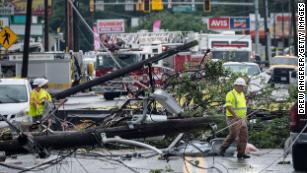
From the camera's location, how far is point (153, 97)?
35.9 feet

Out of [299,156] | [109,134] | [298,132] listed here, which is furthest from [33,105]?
[109,134]

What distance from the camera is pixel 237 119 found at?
17.6 m

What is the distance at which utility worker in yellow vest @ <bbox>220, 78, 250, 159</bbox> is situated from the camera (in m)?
17.6

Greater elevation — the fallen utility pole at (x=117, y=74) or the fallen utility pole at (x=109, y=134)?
the fallen utility pole at (x=117, y=74)

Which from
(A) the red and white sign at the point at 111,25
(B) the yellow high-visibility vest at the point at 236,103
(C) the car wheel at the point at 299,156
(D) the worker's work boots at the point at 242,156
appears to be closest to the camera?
(C) the car wheel at the point at 299,156

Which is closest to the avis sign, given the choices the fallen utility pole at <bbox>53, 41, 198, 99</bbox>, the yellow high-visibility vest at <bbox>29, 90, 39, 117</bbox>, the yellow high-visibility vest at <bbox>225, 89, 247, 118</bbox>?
the yellow high-visibility vest at <bbox>29, 90, 39, 117</bbox>

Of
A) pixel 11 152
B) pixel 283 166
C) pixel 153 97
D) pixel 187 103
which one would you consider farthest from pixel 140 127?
pixel 187 103

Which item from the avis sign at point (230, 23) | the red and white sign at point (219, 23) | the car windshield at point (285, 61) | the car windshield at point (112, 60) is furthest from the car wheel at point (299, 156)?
the avis sign at point (230, 23)

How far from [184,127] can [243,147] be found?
759cm

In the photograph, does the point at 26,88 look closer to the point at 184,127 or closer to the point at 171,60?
the point at 184,127

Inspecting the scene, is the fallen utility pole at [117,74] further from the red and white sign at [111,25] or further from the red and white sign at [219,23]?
the red and white sign at [219,23]

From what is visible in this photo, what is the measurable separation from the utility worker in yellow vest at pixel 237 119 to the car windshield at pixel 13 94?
7533 millimetres

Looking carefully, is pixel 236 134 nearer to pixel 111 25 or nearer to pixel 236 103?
pixel 236 103

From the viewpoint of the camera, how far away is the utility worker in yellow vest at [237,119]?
17594 millimetres
